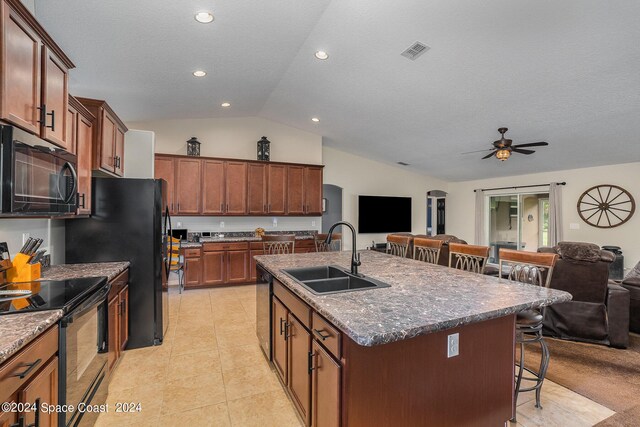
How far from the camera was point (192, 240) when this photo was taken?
18.3ft

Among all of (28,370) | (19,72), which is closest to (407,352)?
(28,370)

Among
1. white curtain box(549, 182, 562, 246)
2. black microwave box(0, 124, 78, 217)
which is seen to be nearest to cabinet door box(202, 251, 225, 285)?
black microwave box(0, 124, 78, 217)

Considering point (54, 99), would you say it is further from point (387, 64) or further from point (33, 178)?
point (387, 64)

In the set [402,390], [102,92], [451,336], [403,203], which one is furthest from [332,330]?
[403,203]

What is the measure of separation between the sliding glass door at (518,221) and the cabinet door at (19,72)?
8.28 m

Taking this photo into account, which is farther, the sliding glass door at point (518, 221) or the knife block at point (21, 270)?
the sliding glass door at point (518, 221)

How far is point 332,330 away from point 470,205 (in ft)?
26.0

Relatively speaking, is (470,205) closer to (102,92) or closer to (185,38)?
(185,38)

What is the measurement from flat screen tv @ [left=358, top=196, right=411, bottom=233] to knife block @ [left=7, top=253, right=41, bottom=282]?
618 centimetres

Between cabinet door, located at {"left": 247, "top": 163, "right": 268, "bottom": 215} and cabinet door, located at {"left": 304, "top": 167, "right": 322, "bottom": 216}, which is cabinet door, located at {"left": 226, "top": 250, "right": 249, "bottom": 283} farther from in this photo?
cabinet door, located at {"left": 304, "top": 167, "right": 322, "bottom": 216}

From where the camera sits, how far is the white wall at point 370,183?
7.36 meters

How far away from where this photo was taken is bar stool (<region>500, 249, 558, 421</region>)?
195cm

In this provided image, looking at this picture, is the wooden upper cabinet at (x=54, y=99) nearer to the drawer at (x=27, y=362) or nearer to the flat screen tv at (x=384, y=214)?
the drawer at (x=27, y=362)

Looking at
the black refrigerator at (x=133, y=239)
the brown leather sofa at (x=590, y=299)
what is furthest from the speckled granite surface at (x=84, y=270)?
the brown leather sofa at (x=590, y=299)
